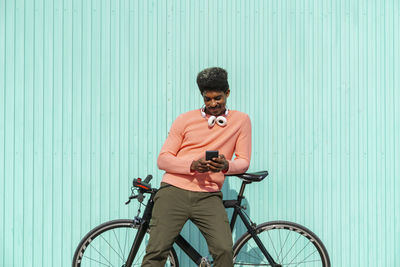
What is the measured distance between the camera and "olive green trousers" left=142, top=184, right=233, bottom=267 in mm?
2658

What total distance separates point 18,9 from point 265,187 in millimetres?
2757

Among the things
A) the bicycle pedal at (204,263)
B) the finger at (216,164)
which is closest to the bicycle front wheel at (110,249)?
the bicycle pedal at (204,263)

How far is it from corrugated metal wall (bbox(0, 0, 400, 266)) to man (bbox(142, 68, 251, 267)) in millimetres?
794

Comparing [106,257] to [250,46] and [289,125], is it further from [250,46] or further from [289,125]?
[250,46]

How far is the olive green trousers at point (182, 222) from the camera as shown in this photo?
8.72ft

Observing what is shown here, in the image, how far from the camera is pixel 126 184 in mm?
3576

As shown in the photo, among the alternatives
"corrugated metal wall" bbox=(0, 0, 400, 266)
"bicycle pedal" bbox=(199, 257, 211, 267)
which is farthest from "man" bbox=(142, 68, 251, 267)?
"corrugated metal wall" bbox=(0, 0, 400, 266)

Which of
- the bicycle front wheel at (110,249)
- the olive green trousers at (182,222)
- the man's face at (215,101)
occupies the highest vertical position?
the man's face at (215,101)

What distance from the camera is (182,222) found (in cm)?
274

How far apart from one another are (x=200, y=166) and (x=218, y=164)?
0.12 meters

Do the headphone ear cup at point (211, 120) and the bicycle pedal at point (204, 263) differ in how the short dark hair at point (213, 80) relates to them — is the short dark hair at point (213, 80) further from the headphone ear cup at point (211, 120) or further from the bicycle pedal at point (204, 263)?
the bicycle pedal at point (204, 263)

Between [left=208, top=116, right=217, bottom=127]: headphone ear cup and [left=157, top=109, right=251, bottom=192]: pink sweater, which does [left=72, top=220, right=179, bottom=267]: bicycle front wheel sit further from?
[left=208, top=116, right=217, bottom=127]: headphone ear cup

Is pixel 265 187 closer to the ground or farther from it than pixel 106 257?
farther from it

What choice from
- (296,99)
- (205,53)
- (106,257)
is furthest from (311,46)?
(106,257)
